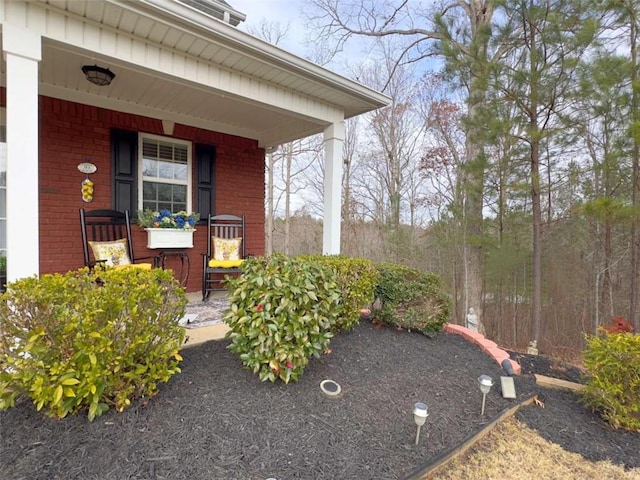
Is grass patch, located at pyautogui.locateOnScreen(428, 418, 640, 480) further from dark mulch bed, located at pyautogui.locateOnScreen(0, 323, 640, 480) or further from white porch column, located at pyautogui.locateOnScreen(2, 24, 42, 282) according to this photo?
white porch column, located at pyautogui.locateOnScreen(2, 24, 42, 282)

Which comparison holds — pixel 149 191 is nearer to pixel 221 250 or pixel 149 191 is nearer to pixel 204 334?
pixel 221 250

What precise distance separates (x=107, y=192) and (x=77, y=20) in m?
2.28

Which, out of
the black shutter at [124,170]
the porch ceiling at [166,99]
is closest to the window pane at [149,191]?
the black shutter at [124,170]

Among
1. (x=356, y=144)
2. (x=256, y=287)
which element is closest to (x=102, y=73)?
(x=256, y=287)

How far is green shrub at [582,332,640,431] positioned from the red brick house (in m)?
2.69

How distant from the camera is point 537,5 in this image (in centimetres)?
373

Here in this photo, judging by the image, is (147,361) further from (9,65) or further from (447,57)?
(447,57)

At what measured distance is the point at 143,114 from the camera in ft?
14.2

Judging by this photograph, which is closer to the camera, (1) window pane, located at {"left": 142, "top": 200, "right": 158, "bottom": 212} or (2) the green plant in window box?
(2) the green plant in window box

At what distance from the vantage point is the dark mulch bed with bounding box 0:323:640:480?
1.45 metres

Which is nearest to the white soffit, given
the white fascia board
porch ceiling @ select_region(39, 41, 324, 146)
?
the white fascia board

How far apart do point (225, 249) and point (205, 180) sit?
114 cm

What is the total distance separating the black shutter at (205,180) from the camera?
15.9ft

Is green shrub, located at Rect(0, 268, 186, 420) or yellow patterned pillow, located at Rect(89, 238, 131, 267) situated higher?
yellow patterned pillow, located at Rect(89, 238, 131, 267)
